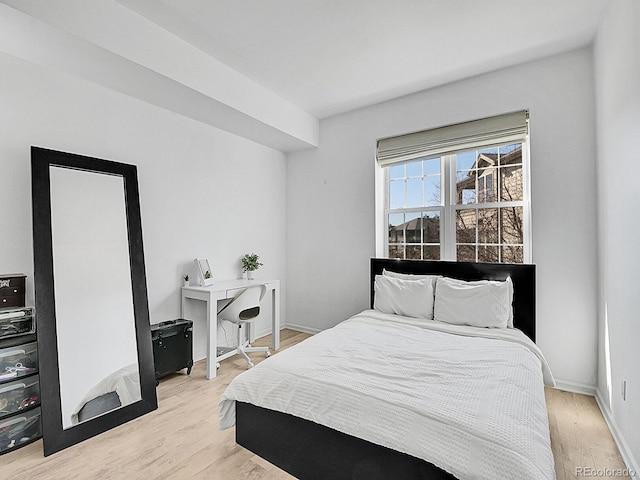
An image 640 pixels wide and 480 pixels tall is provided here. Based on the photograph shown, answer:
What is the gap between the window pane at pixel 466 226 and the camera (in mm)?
3443

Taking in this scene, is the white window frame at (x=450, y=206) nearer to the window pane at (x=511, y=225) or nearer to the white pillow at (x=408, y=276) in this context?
the window pane at (x=511, y=225)

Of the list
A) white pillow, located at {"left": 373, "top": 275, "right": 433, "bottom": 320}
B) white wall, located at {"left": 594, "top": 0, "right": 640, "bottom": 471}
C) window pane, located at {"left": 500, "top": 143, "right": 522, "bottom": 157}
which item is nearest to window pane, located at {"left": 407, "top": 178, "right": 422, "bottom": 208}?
window pane, located at {"left": 500, "top": 143, "right": 522, "bottom": 157}

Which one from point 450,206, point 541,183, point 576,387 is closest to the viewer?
point 576,387

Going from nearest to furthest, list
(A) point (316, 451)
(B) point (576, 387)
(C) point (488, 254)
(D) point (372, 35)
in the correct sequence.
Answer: (A) point (316, 451) → (D) point (372, 35) → (B) point (576, 387) → (C) point (488, 254)

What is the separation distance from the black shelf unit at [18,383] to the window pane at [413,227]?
3353 millimetres

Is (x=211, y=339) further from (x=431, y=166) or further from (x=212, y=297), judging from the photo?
(x=431, y=166)

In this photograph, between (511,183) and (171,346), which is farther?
(511,183)

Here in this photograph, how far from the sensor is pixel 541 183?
295 cm

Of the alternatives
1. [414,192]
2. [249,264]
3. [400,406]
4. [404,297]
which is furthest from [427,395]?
[249,264]

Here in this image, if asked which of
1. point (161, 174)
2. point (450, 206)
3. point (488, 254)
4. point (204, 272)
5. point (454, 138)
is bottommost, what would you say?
point (204, 272)

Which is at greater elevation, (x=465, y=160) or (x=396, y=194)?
(x=465, y=160)

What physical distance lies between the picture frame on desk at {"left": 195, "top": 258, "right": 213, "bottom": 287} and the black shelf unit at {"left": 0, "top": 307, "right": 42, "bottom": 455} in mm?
1400

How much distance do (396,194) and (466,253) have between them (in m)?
1.04

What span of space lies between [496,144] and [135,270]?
133 inches
